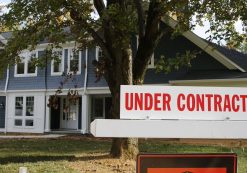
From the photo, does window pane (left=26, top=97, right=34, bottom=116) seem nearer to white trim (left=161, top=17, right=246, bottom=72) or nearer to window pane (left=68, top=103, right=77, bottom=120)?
window pane (left=68, top=103, right=77, bottom=120)

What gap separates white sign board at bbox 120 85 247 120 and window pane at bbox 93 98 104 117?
28535mm

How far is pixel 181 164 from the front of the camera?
327cm

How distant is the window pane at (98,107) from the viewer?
31641mm

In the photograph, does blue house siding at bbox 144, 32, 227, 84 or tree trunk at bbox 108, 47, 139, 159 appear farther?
blue house siding at bbox 144, 32, 227, 84

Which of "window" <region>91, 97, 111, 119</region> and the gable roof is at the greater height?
the gable roof

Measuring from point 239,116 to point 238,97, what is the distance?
0.13m

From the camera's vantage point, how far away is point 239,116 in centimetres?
315

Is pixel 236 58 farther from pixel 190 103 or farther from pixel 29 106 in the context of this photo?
pixel 190 103

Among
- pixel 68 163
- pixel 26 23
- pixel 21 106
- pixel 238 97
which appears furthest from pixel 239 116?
pixel 21 106

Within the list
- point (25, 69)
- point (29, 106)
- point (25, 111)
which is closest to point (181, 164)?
point (29, 106)

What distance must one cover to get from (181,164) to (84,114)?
27118mm

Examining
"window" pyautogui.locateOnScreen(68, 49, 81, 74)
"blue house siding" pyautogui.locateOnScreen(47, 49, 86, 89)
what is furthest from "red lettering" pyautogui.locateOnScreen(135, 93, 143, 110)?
"blue house siding" pyautogui.locateOnScreen(47, 49, 86, 89)

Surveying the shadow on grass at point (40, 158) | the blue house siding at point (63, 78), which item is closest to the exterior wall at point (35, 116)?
the blue house siding at point (63, 78)

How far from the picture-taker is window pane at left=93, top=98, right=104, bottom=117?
31.6 metres
